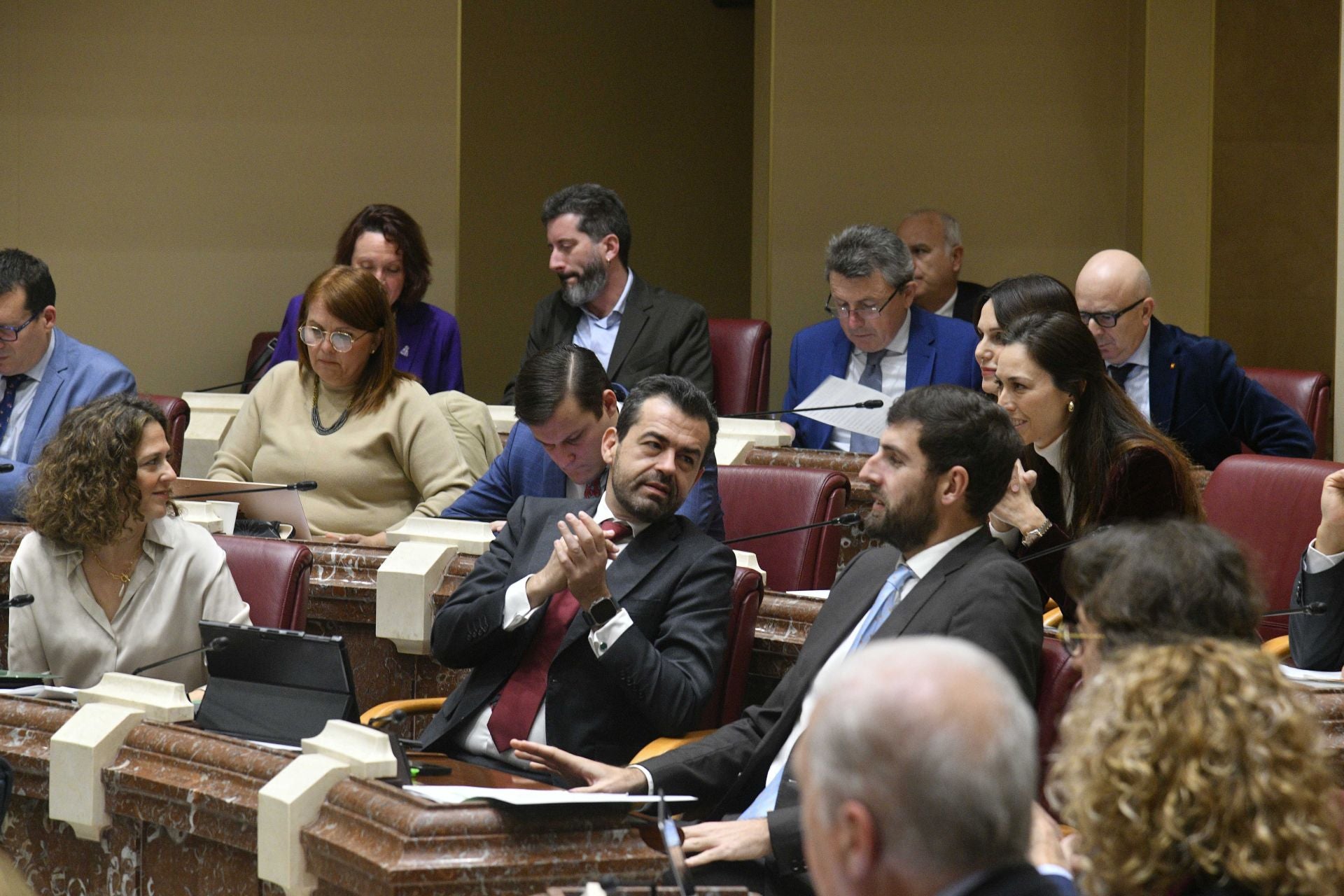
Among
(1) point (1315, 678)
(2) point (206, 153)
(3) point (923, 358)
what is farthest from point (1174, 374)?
(2) point (206, 153)

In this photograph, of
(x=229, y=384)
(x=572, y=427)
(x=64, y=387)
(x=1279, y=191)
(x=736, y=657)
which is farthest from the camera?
(x=1279, y=191)

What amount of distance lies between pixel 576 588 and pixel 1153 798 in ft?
4.19

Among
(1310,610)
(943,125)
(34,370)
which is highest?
(943,125)

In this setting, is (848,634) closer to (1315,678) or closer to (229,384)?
(1315,678)

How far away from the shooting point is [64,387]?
3.81 meters

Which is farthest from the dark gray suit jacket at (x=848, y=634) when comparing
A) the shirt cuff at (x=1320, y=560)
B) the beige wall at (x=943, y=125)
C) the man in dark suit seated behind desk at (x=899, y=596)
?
the beige wall at (x=943, y=125)

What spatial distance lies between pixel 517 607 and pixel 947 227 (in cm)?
270

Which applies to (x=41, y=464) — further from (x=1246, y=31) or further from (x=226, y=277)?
(x=1246, y=31)

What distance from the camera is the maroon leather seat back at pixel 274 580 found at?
284cm

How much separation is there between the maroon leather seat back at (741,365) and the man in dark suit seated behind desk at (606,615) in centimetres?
183

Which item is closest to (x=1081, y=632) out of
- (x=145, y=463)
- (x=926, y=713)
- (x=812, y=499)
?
(x=926, y=713)

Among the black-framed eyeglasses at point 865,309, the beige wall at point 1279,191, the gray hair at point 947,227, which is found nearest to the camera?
the black-framed eyeglasses at point 865,309

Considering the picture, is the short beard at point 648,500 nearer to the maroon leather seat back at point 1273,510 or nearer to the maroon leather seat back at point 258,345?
the maroon leather seat back at point 1273,510

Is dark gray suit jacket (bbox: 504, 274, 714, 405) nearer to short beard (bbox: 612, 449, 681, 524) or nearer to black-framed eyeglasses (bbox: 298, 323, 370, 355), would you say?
black-framed eyeglasses (bbox: 298, 323, 370, 355)
